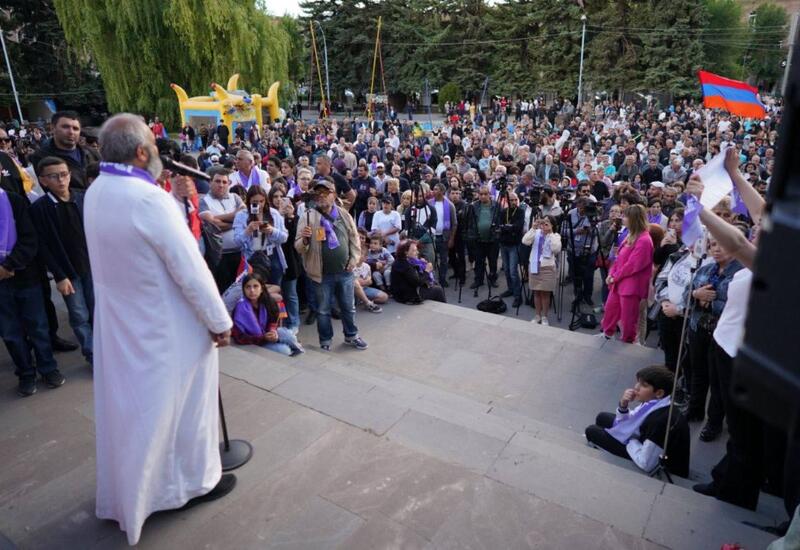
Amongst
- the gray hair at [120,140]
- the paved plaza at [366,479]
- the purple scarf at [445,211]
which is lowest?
the paved plaza at [366,479]

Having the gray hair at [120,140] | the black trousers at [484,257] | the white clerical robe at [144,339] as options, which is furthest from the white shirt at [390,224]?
the gray hair at [120,140]

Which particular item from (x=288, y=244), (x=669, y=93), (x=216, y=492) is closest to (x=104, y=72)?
(x=288, y=244)

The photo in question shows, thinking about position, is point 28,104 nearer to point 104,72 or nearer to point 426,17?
point 104,72

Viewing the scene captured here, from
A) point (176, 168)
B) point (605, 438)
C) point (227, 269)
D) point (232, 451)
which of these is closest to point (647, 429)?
point (605, 438)

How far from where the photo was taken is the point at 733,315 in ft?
10.9

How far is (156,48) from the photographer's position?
77.4 feet

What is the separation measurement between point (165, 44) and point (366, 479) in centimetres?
2596

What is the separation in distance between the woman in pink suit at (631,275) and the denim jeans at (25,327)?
563 centimetres

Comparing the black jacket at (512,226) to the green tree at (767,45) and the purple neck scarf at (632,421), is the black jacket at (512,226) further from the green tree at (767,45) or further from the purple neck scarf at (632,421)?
the green tree at (767,45)

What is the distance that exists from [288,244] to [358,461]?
3576 millimetres

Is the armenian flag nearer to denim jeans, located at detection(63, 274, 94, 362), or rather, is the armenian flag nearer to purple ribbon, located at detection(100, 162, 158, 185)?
purple ribbon, located at detection(100, 162, 158, 185)

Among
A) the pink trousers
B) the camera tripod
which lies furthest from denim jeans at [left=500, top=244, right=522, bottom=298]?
the pink trousers

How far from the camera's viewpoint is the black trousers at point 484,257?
8.64m

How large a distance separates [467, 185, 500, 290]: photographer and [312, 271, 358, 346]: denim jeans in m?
3.39
